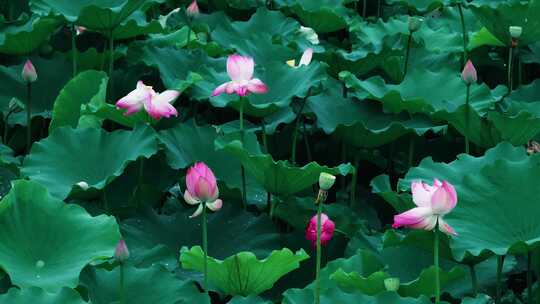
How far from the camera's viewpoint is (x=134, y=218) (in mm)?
1966

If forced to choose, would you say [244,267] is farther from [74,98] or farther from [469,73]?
[74,98]

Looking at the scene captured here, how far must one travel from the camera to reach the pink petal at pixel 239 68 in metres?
1.98

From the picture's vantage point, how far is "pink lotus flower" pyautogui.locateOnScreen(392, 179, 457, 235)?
59.0 inches

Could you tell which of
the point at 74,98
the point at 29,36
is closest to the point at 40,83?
the point at 29,36

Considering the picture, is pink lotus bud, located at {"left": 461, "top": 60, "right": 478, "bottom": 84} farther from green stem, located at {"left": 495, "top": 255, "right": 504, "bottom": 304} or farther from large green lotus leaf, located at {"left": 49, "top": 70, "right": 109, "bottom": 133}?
large green lotus leaf, located at {"left": 49, "top": 70, "right": 109, "bottom": 133}

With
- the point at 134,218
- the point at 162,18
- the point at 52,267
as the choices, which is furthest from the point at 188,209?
the point at 162,18

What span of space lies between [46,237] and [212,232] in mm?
362

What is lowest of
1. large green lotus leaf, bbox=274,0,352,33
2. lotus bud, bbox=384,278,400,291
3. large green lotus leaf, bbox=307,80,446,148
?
large green lotus leaf, bbox=274,0,352,33

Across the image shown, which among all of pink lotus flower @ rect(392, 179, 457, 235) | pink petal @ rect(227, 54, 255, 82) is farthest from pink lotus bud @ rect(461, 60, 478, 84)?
pink lotus flower @ rect(392, 179, 457, 235)

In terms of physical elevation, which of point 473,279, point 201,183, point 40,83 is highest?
point 201,183

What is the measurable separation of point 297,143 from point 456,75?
0.38 meters

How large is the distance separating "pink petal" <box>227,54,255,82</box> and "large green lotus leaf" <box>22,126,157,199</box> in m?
0.18

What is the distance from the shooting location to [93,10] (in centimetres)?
238

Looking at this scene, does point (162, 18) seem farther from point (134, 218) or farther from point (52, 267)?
point (52, 267)
